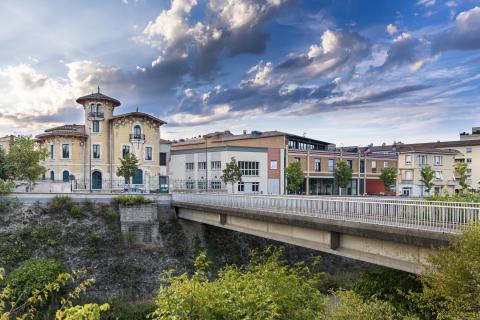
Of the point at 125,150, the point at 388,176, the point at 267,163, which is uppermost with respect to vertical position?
the point at 125,150

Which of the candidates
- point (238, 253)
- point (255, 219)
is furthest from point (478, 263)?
point (238, 253)

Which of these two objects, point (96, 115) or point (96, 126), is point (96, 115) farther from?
point (96, 126)

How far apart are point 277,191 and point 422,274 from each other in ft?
149

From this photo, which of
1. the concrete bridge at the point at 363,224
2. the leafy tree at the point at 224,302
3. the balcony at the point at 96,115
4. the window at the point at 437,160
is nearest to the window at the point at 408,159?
the window at the point at 437,160

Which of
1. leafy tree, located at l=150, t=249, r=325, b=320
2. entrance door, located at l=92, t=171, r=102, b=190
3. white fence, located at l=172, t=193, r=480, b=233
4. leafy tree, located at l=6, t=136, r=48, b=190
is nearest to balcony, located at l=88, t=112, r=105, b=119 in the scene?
entrance door, located at l=92, t=171, r=102, b=190

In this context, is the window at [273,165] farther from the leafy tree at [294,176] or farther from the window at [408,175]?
the window at [408,175]

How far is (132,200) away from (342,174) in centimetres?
3610

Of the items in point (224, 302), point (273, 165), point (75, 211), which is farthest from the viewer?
point (273, 165)

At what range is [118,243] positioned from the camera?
1164 inches

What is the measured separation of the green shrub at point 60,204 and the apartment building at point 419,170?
53.1 metres

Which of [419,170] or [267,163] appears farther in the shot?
[419,170]

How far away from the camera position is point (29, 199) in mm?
30875

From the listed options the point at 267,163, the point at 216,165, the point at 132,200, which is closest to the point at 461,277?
the point at 132,200

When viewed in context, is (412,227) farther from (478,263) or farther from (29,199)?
(29,199)
